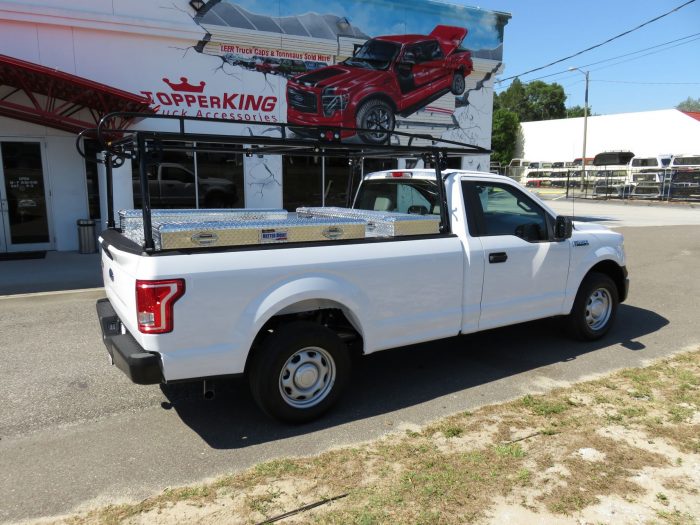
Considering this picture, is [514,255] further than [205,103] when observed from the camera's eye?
No

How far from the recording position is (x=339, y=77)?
46.6 ft

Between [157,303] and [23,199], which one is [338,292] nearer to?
[157,303]

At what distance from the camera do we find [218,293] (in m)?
3.37

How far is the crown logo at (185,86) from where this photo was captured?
12156mm

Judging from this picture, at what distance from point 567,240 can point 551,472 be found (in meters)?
2.66

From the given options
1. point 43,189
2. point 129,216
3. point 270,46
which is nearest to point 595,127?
point 270,46

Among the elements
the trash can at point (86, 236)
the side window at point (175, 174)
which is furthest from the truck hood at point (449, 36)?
the trash can at point (86, 236)

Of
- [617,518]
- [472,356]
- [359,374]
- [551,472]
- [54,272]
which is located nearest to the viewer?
[617,518]

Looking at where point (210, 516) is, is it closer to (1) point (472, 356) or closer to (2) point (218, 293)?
(2) point (218, 293)

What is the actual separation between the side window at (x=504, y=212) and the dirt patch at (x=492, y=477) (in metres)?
1.57

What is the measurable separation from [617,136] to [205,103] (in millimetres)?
46084

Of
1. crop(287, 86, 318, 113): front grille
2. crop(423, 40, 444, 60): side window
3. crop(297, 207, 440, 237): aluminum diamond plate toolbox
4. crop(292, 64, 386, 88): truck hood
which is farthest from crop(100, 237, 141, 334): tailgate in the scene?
crop(423, 40, 444, 60): side window

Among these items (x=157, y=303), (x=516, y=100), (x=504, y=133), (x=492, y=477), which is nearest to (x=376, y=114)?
(x=157, y=303)

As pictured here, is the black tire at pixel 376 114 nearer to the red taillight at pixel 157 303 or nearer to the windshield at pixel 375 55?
the windshield at pixel 375 55
